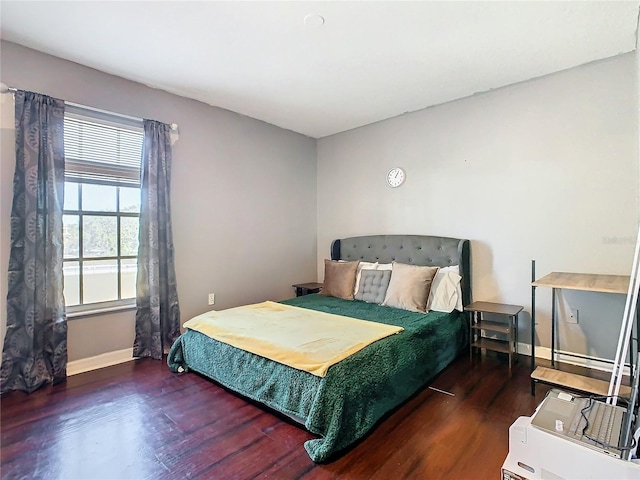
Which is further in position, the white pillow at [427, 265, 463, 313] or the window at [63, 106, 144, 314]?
the white pillow at [427, 265, 463, 313]

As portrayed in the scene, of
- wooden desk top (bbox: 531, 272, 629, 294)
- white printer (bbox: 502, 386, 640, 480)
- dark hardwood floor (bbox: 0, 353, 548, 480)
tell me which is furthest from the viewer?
wooden desk top (bbox: 531, 272, 629, 294)

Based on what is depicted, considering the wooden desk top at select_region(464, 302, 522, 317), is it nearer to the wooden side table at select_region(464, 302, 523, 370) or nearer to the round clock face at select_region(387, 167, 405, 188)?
the wooden side table at select_region(464, 302, 523, 370)

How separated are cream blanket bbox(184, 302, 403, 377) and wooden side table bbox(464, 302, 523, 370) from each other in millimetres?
1000

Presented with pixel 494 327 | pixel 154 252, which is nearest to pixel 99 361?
pixel 154 252

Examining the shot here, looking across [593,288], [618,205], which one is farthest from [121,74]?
[618,205]

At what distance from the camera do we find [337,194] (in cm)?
470

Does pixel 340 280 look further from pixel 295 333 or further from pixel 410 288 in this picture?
pixel 295 333

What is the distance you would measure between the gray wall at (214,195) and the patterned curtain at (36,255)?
10 cm

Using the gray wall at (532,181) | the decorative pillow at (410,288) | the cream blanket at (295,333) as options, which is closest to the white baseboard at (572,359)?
the gray wall at (532,181)

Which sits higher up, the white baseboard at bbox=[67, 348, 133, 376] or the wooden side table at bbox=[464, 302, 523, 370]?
the wooden side table at bbox=[464, 302, 523, 370]

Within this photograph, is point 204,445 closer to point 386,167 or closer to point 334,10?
point 334,10

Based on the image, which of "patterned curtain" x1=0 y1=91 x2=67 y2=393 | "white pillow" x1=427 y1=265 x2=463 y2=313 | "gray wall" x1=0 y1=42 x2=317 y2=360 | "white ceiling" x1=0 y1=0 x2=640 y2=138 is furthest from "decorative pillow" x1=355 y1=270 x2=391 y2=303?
"patterned curtain" x1=0 y1=91 x2=67 y2=393

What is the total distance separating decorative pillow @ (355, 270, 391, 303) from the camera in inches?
137

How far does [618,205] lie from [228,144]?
3769mm
